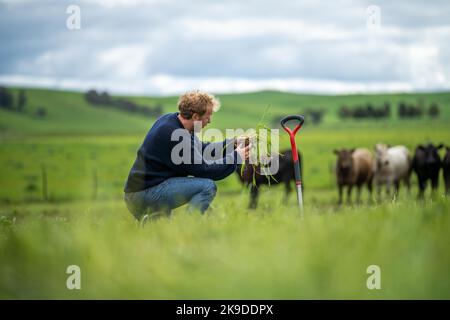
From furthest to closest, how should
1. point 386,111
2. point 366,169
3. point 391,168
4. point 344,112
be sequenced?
point 344,112 < point 386,111 < point 391,168 < point 366,169

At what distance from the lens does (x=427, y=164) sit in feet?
68.3

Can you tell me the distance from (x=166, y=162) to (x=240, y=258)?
3.18 meters

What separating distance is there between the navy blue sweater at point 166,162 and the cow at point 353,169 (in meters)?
16.5

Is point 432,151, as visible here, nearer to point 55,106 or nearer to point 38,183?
point 38,183

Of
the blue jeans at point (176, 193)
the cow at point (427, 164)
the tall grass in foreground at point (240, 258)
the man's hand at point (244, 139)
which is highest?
the cow at point (427, 164)

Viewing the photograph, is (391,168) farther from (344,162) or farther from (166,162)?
(166,162)

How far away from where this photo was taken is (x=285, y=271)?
12.0 ft

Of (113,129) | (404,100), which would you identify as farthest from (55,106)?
(404,100)

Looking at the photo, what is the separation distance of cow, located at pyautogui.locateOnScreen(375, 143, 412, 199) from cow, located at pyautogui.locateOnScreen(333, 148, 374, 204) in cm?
43

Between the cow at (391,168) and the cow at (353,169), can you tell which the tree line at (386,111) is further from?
the cow at (353,169)

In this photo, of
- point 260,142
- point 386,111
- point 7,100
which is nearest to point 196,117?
point 260,142

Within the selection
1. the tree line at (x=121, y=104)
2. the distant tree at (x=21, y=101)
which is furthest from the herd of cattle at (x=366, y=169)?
the tree line at (x=121, y=104)

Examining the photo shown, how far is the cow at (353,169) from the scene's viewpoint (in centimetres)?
2345
